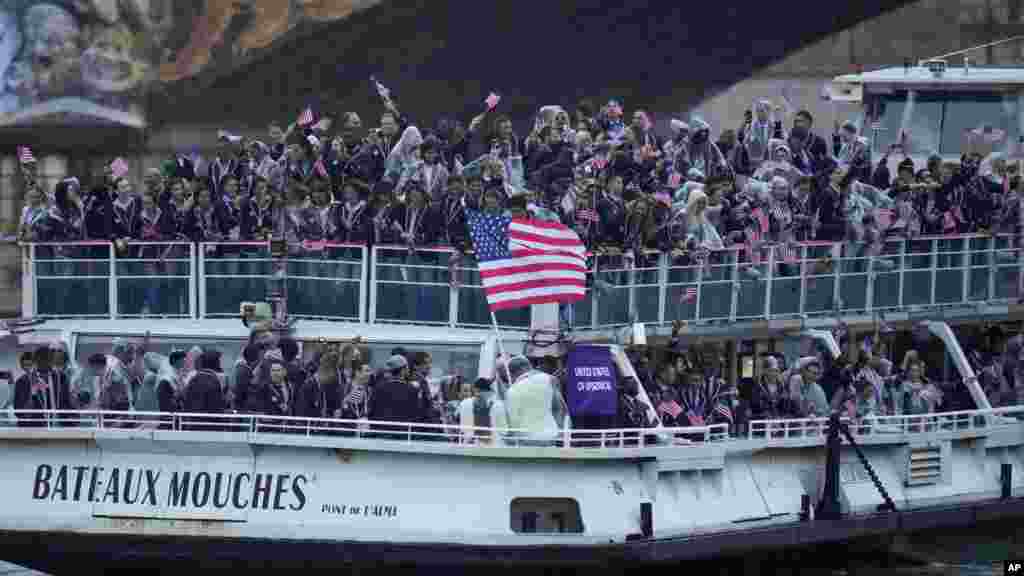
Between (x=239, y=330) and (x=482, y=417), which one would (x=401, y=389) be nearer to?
(x=482, y=417)

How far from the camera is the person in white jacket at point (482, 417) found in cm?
2372

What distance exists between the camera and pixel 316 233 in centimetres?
2567

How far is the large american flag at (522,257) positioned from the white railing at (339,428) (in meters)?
1.30

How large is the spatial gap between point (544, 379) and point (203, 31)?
27.2 metres

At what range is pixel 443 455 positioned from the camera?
78.0 ft

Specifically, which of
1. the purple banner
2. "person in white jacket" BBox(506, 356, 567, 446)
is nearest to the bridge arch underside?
the purple banner

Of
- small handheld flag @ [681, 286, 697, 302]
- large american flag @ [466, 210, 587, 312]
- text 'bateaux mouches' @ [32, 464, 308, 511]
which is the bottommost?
text 'bateaux mouches' @ [32, 464, 308, 511]

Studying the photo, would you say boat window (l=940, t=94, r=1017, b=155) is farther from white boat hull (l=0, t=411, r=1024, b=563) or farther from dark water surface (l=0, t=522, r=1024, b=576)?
white boat hull (l=0, t=411, r=1024, b=563)

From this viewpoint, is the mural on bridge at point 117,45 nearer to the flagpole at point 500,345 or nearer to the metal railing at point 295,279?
the metal railing at point 295,279

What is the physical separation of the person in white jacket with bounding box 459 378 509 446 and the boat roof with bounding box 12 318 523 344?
1.06 meters

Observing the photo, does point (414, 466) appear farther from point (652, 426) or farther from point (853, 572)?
point (853, 572)

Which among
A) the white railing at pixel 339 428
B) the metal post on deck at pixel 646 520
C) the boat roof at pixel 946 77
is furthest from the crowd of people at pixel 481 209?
the boat roof at pixel 946 77

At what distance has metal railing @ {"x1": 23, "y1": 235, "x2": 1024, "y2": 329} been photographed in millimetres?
25344

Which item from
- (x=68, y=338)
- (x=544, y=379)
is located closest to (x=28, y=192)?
(x=68, y=338)
